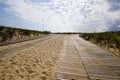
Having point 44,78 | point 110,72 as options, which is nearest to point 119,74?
point 110,72

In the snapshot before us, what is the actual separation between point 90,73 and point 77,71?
0.56m

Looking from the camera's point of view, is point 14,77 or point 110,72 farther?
point 110,72

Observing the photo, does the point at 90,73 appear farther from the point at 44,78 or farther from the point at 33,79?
the point at 33,79

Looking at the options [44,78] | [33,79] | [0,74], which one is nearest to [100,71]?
[44,78]

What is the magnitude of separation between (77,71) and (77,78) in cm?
80

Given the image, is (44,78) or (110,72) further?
(110,72)

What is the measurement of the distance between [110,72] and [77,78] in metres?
1.56

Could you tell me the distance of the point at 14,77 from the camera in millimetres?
5516

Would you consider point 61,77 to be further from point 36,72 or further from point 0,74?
point 0,74

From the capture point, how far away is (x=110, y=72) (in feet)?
20.2

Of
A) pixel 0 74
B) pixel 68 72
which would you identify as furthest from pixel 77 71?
pixel 0 74

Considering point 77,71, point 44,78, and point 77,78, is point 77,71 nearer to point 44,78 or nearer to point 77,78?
point 77,78

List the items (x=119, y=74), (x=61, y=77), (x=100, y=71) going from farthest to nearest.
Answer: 1. (x=100, y=71)
2. (x=119, y=74)
3. (x=61, y=77)

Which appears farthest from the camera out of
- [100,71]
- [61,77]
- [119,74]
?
[100,71]
